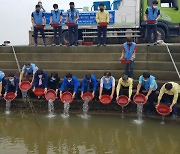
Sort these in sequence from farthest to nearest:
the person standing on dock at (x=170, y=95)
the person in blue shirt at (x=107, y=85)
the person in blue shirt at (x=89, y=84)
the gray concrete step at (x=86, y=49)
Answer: the gray concrete step at (x=86, y=49), the person in blue shirt at (x=89, y=84), the person in blue shirt at (x=107, y=85), the person standing on dock at (x=170, y=95)

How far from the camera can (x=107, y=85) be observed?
347 inches

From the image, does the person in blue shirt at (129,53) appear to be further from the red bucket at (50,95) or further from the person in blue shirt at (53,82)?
the red bucket at (50,95)

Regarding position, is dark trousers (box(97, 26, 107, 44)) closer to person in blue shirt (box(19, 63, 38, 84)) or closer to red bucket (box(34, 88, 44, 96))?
person in blue shirt (box(19, 63, 38, 84))

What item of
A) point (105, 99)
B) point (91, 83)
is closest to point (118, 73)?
point (91, 83)

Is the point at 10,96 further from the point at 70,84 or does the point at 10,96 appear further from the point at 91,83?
the point at 91,83

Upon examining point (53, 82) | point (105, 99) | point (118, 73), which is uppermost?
point (118, 73)

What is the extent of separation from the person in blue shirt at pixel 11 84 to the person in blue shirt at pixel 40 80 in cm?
52

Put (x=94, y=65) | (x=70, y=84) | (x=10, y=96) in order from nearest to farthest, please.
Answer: (x=70, y=84)
(x=10, y=96)
(x=94, y=65)

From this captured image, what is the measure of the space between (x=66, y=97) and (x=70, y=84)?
43 cm

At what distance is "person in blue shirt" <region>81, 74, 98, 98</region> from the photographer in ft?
28.8

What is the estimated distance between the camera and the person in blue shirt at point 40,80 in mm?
9109

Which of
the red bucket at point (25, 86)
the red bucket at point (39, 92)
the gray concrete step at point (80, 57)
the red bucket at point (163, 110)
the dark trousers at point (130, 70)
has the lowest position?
the red bucket at point (163, 110)

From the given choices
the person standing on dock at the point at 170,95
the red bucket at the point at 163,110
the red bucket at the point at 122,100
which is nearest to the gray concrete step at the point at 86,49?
the person standing on dock at the point at 170,95

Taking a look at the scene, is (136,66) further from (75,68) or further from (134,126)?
(134,126)
